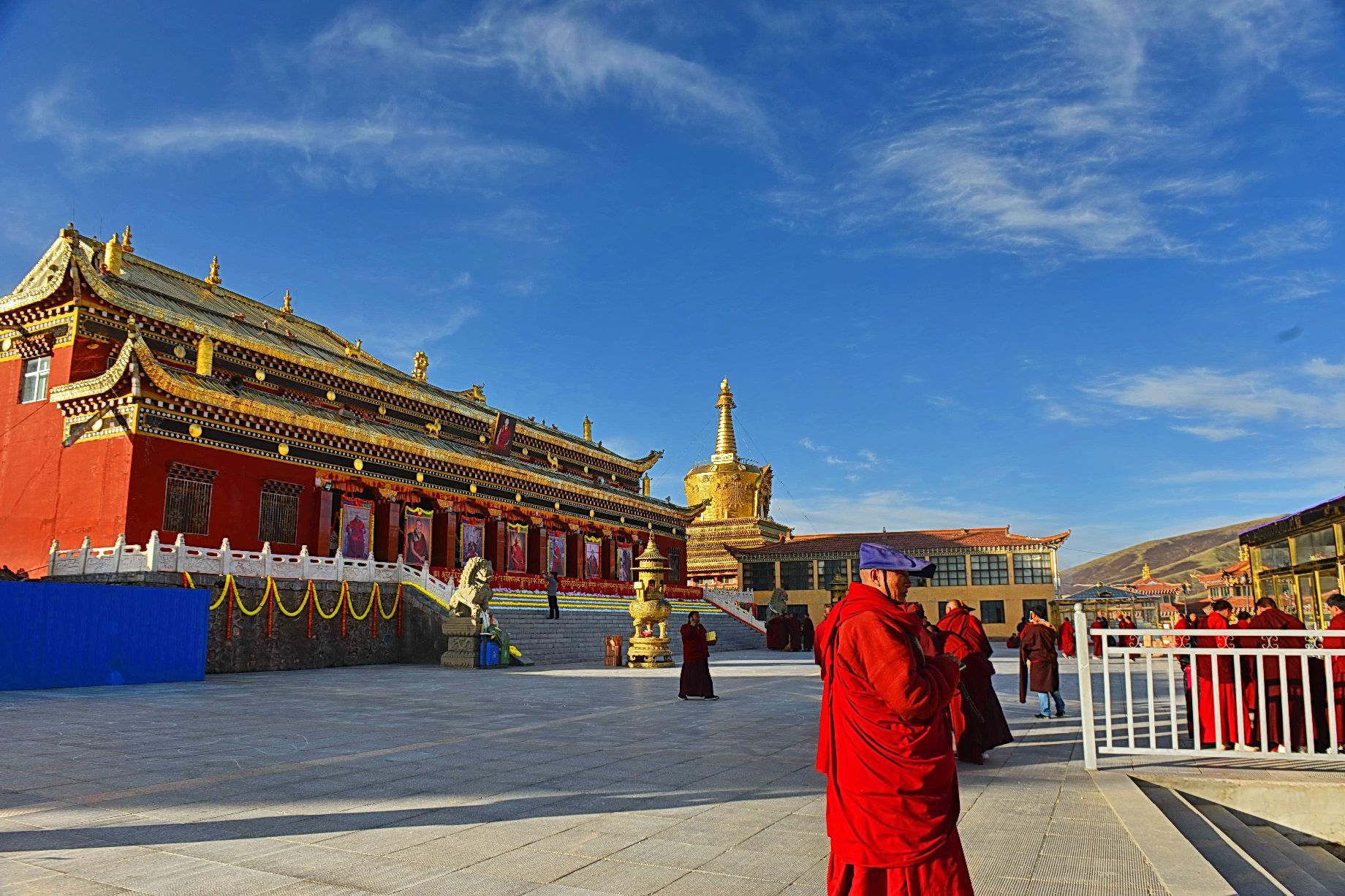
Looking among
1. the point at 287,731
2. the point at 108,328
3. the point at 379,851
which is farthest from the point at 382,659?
the point at 379,851

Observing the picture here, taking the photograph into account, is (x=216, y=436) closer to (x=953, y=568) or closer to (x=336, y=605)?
(x=336, y=605)

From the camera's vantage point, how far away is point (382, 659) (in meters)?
21.1

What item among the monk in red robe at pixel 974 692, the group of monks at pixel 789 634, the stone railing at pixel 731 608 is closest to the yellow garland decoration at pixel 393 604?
the group of monks at pixel 789 634

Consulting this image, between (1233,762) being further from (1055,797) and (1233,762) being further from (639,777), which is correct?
(639,777)

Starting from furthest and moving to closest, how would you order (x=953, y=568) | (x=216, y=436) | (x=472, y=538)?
(x=953, y=568), (x=472, y=538), (x=216, y=436)

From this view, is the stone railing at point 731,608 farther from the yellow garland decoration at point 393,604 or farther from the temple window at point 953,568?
the yellow garland decoration at point 393,604

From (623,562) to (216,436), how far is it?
20680 millimetres

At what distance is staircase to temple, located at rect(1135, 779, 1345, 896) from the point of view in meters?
4.75

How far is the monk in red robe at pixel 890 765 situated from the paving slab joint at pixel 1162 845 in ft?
4.39

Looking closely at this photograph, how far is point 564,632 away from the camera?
24.0 meters

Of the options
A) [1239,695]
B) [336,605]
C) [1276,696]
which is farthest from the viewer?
[336,605]

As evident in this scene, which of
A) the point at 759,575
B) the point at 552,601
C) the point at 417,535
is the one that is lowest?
the point at 552,601

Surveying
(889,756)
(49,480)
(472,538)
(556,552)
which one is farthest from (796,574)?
(889,756)

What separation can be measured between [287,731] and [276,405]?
15021 mm
